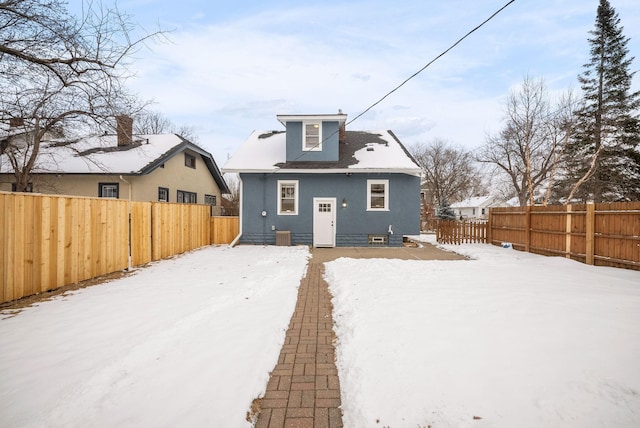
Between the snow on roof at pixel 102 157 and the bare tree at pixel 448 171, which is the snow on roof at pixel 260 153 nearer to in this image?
the snow on roof at pixel 102 157

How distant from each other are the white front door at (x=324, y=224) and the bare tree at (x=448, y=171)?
2786 cm

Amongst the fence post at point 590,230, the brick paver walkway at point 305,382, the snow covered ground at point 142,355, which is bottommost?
the brick paver walkway at point 305,382

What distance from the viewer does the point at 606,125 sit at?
2053 centimetres

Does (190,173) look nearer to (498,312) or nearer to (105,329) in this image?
(105,329)

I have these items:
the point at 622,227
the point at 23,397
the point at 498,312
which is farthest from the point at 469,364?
the point at 622,227

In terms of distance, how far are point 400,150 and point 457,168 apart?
1048 inches

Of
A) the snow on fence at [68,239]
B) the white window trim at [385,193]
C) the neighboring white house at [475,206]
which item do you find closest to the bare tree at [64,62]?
the snow on fence at [68,239]

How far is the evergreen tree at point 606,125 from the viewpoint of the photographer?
66.0ft

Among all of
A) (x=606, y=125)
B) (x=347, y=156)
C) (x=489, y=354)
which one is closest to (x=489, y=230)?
(x=347, y=156)

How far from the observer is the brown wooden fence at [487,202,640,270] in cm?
767

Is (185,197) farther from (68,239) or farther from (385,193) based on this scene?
(68,239)

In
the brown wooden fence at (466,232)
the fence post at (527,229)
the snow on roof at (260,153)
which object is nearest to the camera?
the fence post at (527,229)

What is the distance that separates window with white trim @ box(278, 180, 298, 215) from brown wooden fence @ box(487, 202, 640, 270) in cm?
925

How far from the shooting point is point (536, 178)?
23047mm
